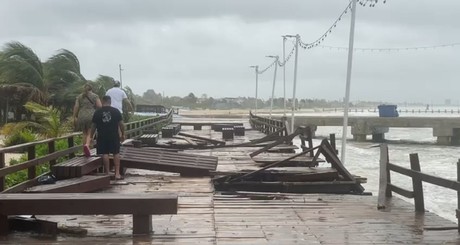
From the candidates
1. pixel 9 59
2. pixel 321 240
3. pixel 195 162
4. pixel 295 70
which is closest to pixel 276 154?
pixel 195 162

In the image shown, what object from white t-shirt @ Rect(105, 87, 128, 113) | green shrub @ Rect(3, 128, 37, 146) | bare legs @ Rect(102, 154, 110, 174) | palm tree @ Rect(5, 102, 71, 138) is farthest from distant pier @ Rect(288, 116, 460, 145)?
bare legs @ Rect(102, 154, 110, 174)

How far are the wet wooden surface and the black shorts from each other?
77 cm

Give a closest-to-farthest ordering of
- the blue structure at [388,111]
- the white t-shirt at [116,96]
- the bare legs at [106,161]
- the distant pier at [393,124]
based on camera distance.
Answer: the bare legs at [106,161] < the white t-shirt at [116,96] < the distant pier at [393,124] < the blue structure at [388,111]

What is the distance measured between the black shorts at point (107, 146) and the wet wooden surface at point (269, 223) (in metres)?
0.77

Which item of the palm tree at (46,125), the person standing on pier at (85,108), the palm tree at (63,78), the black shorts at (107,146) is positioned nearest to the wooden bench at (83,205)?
the black shorts at (107,146)

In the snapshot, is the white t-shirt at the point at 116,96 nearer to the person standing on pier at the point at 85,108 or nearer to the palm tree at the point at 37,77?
the person standing on pier at the point at 85,108

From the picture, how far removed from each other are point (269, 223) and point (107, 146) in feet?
13.2

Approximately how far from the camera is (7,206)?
6461 millimetres

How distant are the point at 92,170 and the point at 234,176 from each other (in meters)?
3.03

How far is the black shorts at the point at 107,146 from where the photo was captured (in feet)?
33.9

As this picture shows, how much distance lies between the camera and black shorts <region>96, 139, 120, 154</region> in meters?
10.3

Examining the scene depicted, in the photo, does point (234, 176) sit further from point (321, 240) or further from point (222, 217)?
point (321, 240)

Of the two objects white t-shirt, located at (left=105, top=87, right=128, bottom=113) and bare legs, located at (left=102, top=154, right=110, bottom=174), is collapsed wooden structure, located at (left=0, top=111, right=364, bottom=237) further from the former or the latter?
white t-shirt, located at (left=105, top=87, right=128, bottom=113)

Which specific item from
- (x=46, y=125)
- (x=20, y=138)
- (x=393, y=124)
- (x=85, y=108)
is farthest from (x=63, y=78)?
(x=393, y=124)
